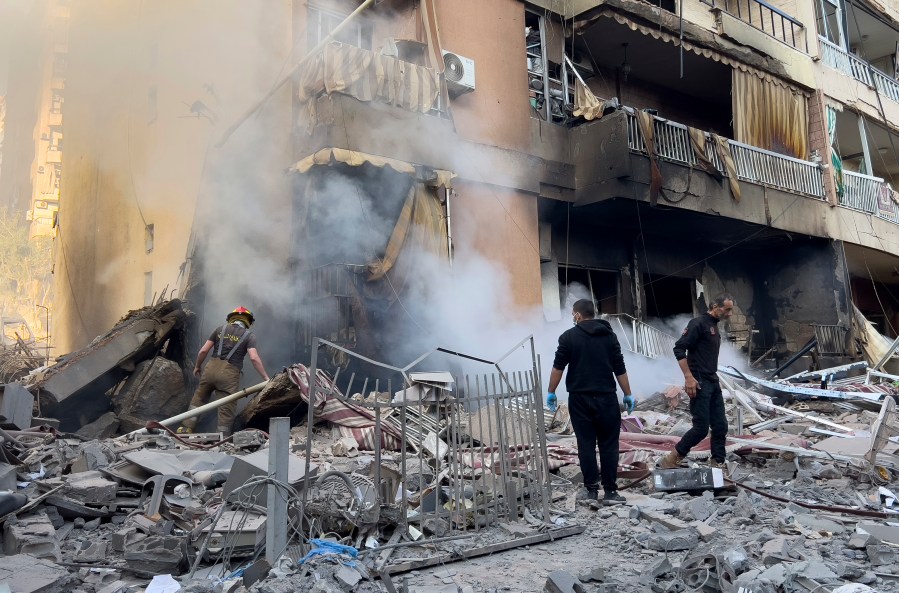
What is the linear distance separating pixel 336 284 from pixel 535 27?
652cm

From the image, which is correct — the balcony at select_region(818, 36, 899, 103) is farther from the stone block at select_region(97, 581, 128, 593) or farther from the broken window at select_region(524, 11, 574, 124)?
the stone block at select_region(97, 581, 128, 593)

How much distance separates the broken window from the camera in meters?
12.1

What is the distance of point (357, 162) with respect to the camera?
905cm

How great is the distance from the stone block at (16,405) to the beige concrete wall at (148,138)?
11.7 feet

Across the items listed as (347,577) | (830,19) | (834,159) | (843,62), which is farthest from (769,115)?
(347,577)

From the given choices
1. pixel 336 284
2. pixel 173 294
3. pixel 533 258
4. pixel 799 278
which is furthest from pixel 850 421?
pixel 173 294

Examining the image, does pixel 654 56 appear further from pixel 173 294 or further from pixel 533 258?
pixel 173 294

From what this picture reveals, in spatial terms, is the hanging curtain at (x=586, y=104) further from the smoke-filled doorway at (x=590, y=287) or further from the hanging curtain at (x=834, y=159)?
the hanging curtain at (x=834, y=159)

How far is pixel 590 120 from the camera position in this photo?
1194 centimetres

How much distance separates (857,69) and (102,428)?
717 inches

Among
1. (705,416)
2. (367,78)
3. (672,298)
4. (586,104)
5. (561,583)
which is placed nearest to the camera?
(561,583)

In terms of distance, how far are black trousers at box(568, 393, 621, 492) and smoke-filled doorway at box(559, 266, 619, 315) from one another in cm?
729

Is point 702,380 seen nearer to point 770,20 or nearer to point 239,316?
point 239,316

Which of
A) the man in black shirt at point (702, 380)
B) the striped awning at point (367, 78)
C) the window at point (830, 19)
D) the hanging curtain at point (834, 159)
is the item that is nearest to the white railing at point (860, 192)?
the hanging curtain at point (834, 159)
